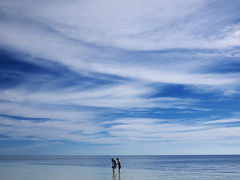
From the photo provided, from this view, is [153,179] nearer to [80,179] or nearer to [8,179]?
[80,179]

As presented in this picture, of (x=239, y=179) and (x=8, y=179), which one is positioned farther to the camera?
(x=239, y=179)

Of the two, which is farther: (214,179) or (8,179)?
(214,179)

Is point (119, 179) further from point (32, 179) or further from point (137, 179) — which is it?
point (32, 179)

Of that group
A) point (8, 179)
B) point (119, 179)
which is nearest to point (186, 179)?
point (119, 179)

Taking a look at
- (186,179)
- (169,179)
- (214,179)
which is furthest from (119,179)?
(214,179)

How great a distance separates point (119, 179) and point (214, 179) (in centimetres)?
1175

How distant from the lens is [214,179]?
100 ft

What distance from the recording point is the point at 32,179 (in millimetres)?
28141

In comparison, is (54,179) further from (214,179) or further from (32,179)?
(214,179)

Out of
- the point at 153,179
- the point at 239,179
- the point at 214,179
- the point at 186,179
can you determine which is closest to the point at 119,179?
the point at 153,179

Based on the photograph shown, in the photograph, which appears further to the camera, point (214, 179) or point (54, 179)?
point (214, 179)

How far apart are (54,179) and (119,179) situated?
731cm

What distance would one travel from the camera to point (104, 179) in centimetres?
2903

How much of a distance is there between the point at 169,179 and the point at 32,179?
51.7 ft
